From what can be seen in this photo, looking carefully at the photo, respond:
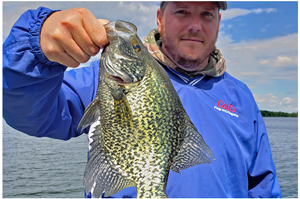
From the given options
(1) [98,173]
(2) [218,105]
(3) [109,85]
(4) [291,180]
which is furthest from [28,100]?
(4) [291,180]

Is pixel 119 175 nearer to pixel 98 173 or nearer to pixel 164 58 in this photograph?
pixel 98 173

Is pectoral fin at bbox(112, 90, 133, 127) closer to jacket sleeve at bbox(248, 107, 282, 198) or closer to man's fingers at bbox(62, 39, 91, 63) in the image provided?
man's fingers at bbox(62, 39, 91, 63)

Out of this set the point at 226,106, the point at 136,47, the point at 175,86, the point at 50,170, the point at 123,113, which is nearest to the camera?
the point at 123,113

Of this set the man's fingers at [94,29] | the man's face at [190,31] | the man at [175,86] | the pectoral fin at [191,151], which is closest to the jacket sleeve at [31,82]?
the man at [175,86]

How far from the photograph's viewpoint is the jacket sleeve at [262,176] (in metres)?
3.55

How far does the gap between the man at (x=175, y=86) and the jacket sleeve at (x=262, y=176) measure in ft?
0.04

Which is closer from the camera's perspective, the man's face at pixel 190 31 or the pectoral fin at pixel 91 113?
the pectoral fin at pixel 91 113

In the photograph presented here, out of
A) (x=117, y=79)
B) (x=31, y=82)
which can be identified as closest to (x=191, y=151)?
(x=117, y=79)

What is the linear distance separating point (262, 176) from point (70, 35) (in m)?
3.29

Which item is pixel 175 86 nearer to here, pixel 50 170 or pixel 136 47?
pixel 136 47

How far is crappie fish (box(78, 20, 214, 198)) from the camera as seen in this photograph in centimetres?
179

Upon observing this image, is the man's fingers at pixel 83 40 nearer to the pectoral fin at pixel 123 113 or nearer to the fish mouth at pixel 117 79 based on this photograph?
the fish mouth at pixel 117 79

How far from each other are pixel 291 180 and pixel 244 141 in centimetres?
2216

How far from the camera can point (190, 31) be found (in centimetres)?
364
